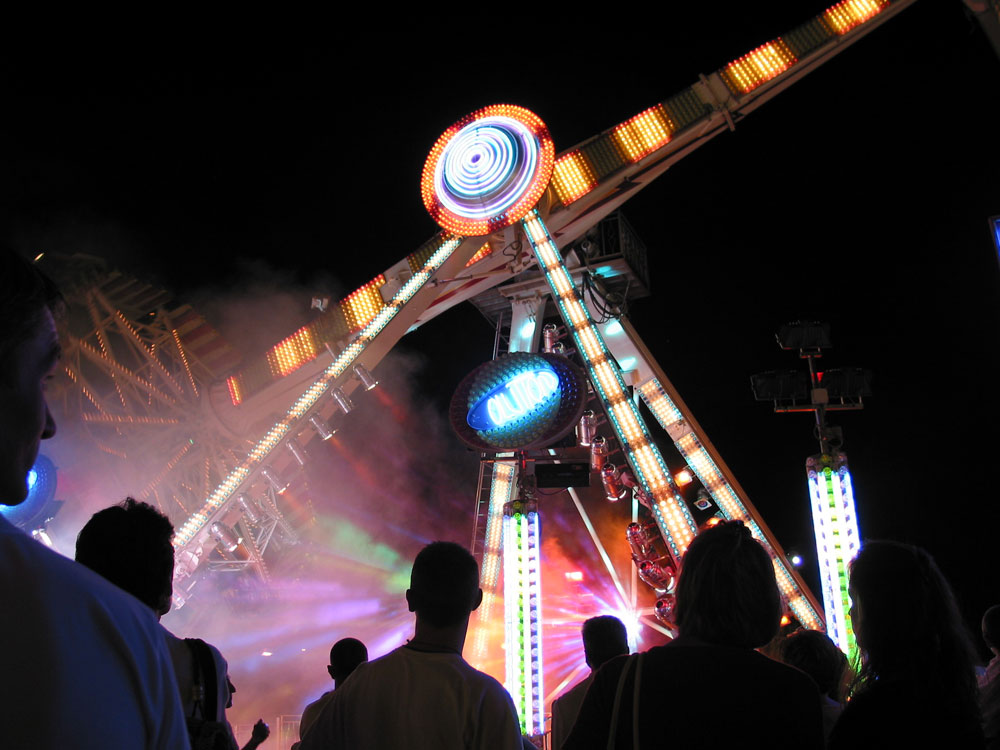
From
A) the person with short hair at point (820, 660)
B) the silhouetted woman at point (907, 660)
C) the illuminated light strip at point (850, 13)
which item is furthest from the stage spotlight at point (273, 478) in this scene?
the illuminated light strip at point (850, 13)

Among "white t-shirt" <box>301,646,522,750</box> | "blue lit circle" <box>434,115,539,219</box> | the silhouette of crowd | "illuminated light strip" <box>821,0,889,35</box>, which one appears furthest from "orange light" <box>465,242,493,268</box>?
"white t-shirt" <box>301,646,522,750</box>

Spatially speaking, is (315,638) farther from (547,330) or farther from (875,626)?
(875,626)

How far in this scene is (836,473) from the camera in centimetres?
762

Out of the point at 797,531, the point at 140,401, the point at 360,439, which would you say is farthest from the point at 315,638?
the point at 797,531

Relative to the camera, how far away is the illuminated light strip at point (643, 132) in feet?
40.0

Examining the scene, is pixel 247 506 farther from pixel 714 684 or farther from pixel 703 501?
pixel 714 684

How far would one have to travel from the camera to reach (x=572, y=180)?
12.4 meters

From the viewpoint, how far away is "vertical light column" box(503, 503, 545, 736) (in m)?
7.87

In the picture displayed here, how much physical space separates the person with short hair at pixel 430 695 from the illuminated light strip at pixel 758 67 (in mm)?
11429

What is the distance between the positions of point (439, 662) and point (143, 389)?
1353cm

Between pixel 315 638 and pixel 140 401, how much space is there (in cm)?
713

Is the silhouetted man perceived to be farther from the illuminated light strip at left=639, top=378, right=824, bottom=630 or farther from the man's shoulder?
the illuminated light strip at left=639, top=378, right=824, bottom=630

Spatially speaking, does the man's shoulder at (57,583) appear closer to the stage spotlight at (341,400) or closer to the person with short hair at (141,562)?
the person with short hair at (141,562)

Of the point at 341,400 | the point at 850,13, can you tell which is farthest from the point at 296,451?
the point at 850,13
